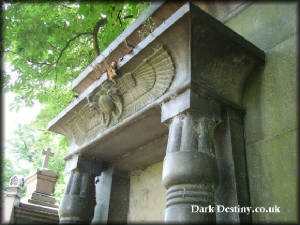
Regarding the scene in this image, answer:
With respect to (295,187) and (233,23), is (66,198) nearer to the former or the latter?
(295,187)

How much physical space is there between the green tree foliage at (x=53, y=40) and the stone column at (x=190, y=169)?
7.18ft

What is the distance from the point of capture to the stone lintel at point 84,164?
4555mm

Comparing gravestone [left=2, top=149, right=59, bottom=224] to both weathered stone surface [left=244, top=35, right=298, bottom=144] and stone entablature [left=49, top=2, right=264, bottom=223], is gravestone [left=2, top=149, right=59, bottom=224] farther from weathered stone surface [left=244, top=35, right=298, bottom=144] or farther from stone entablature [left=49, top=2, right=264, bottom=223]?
weathered stone surface [left=244, top=35, right=298, bottom=144]

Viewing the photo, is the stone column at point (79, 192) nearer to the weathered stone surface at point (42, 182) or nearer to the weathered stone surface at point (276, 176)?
the weathered stone surface at point (42, 182)

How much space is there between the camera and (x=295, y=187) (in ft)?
8.61

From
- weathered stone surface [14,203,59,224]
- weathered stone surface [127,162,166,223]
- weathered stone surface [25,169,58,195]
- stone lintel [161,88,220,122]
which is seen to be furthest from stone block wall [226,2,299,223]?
weathered stone surface [25,169,58,195]

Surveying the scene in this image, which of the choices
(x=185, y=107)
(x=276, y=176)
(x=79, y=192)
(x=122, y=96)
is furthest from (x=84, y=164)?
(x=276, y=176)

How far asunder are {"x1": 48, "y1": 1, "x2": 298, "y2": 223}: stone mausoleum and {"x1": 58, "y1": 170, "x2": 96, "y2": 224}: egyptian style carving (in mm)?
15

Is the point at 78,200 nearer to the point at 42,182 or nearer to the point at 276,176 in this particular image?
the point at 42,182

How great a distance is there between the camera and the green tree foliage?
5.25 meters

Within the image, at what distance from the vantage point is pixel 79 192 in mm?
4445

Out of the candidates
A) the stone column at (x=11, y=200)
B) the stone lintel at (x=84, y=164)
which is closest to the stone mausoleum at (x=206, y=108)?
the stone lintel at (x=84, y=164)

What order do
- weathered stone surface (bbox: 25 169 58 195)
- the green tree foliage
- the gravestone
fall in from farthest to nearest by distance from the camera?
weathered stone surface (bbox: 25 169 58 195) → the green tree foliage → the gravestone

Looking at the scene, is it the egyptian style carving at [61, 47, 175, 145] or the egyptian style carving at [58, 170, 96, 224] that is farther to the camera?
the egyptian style carving at [58, 170, 96, 224]
